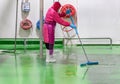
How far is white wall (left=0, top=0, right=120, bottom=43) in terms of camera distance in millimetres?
9367

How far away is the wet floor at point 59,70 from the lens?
470cm

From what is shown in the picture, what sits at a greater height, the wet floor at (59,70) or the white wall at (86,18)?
the white wall at (86,18)

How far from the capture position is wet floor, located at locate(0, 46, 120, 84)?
4703 mm

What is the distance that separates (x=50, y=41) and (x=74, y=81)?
1.84m

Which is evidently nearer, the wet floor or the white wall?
the wet floor

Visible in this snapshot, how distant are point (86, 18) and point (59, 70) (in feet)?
13.9

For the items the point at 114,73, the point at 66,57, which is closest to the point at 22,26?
the point at 66,57

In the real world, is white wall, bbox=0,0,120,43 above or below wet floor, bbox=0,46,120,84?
above

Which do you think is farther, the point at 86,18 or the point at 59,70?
the point at 86,18

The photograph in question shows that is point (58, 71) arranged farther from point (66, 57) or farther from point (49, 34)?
point (66, 57)

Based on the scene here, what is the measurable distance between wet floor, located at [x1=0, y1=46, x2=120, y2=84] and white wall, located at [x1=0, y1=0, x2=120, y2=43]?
224cm

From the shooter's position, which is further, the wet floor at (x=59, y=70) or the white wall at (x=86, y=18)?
the white wall at (x=86, y=18)

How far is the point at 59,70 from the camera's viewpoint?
5.50 meters

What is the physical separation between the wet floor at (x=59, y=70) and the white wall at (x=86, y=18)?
7.35 feet
